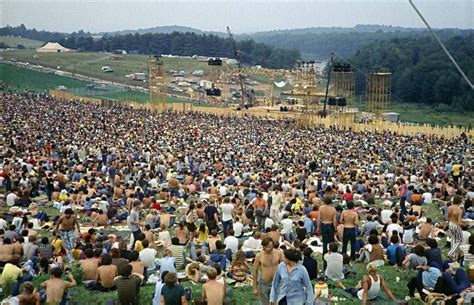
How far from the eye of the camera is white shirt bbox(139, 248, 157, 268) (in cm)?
1225

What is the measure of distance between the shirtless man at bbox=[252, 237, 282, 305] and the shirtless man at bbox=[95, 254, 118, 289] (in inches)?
120

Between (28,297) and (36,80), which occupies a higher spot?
(36,80)

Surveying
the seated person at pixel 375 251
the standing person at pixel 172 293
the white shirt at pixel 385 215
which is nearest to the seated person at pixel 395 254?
the seated person at pixel 375 251

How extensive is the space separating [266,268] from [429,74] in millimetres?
95900

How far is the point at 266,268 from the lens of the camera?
30.7ft

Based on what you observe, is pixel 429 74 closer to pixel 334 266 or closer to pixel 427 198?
pixel 427 198

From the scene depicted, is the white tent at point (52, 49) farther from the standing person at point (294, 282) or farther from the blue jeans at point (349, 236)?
the standing person at point (294, 282)

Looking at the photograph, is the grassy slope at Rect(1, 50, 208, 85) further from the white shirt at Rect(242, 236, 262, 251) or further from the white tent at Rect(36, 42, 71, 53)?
the white shirt at Rect(242, 236, 262, 251)

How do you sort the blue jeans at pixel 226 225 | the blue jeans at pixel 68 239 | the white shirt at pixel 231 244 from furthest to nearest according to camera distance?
the blue jeans at pixel 226 225, the blue jeans at pixel 68 239, the white shirt at pixel 231 244

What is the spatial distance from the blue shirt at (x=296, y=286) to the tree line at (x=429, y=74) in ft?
257

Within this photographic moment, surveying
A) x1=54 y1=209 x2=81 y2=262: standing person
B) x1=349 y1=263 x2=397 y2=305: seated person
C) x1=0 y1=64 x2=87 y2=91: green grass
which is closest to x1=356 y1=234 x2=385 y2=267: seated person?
→ x1=349 y1=263 x2=397 y2=305: seated person

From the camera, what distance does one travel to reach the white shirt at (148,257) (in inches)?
482

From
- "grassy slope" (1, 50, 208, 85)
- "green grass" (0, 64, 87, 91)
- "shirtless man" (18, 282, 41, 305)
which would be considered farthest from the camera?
"grassy slope" (1, 50, 208, 85)

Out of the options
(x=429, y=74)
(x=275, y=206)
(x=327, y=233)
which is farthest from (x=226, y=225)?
(x=429, y=74)
